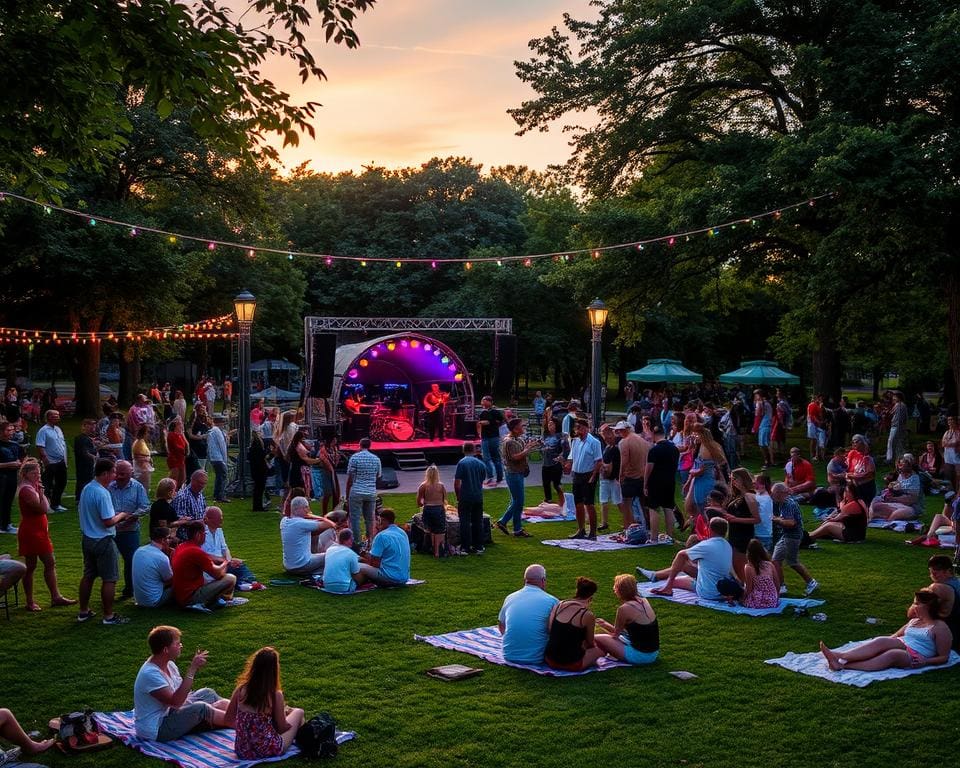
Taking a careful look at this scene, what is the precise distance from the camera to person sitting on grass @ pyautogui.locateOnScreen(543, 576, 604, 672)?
26.1 ft

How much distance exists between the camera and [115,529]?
9633 millimetres

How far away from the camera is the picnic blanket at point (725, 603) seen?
978 cm

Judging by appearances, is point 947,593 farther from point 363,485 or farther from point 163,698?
point 363,485

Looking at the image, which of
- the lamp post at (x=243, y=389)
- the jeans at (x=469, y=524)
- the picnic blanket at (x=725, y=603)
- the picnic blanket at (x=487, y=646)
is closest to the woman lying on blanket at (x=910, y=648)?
the picnic blanket at (x=725, y=603)

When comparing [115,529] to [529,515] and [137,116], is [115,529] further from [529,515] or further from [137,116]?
[137,116]

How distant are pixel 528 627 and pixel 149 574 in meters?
3.91

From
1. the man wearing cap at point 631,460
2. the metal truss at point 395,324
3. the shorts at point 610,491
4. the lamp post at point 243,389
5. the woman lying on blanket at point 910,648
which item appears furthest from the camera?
the metal truss at point 395,324

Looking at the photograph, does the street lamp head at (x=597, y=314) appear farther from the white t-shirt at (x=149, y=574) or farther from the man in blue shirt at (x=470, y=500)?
the white t-shirt at (x=149, y=574)

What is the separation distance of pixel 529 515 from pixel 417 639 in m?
7.07

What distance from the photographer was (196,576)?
970 centimetres

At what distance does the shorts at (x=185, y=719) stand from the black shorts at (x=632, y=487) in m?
7.74

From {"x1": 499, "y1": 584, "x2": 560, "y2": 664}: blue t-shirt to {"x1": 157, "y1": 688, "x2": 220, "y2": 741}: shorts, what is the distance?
2.48 meters

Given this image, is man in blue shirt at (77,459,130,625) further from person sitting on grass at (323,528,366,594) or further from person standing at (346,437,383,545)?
person standing at (346,437,383,545)

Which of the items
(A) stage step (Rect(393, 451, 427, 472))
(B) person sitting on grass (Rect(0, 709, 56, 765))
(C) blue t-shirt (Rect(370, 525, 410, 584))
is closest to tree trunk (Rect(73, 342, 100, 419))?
(A) stage step (Rect(393, 451, 427, 472))
